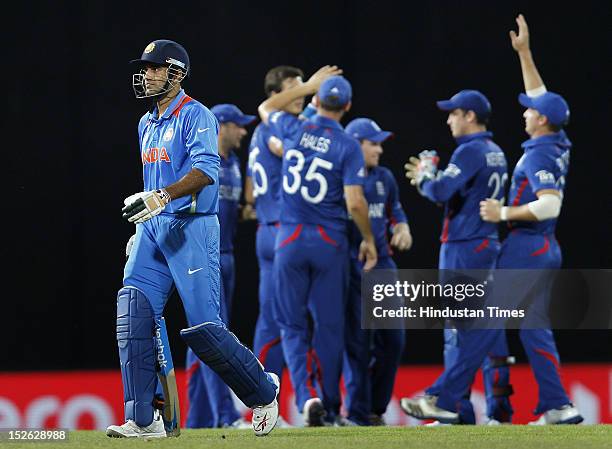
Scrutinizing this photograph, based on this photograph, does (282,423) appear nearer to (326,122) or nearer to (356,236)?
(356,236)

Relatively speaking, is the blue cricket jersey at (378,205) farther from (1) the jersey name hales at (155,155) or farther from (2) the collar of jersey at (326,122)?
(1) the jersey name hales at (155,155)

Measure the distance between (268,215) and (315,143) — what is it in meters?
0.70

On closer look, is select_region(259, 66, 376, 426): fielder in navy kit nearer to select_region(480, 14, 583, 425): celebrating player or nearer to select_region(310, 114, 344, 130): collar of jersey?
select_region(310, 114, 344, 130): collar of jersey

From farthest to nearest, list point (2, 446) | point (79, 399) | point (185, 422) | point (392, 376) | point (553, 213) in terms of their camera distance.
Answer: point (79, 399) < point (185, 422) < point (392, 376) < point (553, 213) < point (2, 446)

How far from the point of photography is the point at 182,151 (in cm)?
495

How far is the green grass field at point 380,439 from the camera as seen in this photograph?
468 cm

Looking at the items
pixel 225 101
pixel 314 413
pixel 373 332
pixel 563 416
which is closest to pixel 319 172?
pixel 373 332

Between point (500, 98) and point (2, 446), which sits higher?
point (500, 98)

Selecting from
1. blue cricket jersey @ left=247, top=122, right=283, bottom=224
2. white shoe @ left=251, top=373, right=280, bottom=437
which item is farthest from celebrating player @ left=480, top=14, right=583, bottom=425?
white shoe @ left=251, top=373, right=280, bottom=437

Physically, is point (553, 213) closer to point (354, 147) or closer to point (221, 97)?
point (354, 147)

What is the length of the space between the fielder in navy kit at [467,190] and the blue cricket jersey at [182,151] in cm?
221

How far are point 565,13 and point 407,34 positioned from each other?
1106mm

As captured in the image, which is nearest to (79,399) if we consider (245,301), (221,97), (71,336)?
(71,336)

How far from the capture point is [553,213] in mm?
6738
